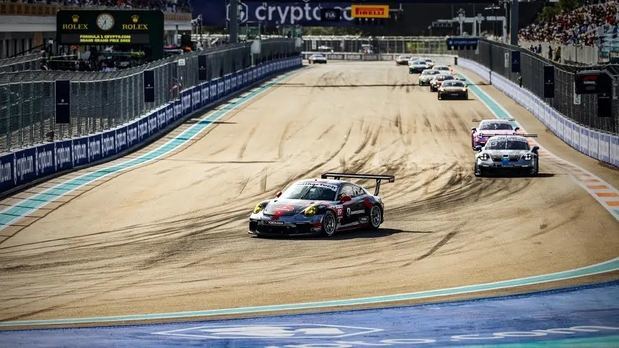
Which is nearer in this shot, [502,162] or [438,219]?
[438,219]

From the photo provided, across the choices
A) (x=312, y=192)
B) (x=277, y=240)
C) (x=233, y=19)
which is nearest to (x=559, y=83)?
(x=312, y=192)

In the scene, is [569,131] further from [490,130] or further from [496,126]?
[490,130]

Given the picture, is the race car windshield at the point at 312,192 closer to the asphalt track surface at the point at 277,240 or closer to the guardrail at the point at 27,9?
the asphalt track surface at the point at 277,240

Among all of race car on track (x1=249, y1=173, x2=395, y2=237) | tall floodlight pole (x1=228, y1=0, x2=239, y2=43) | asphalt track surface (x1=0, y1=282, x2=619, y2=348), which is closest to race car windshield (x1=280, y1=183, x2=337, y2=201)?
race car on track (x1=249, y1=173, x2=395, y2=237)

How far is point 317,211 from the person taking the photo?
26422 millimetres

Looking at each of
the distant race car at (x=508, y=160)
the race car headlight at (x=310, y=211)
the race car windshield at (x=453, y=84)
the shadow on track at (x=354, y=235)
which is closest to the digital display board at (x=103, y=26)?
the distant race car at (x=508, y=160)

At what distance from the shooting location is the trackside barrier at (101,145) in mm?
34156

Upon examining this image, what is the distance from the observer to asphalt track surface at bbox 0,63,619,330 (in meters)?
20.0

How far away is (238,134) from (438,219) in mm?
25789

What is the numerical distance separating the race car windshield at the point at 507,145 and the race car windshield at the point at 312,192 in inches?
511

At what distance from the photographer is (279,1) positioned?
9369 centimetres

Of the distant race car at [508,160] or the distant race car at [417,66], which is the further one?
the distant race car at [417,66]

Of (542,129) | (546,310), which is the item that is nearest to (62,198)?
(546,310)

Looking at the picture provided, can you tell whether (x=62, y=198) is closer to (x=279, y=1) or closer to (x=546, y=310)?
(x=546, y=310)
